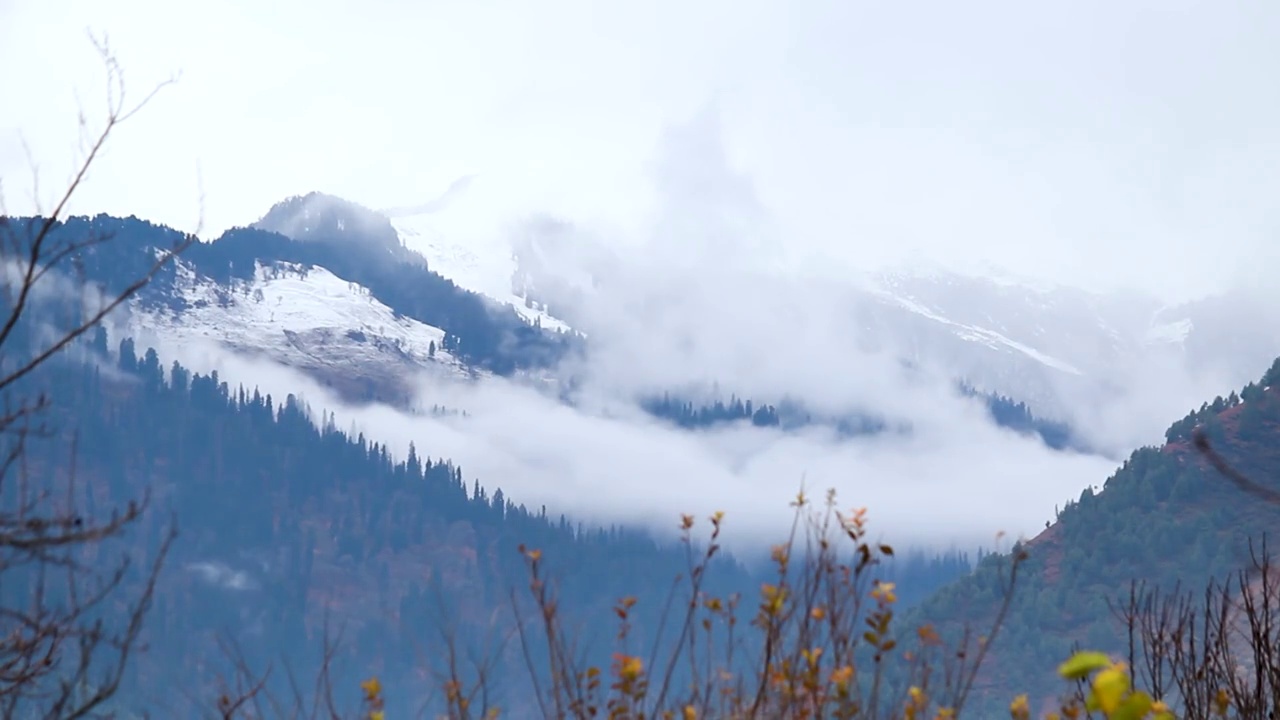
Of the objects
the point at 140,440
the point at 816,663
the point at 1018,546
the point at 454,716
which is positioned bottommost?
the point at 140,440

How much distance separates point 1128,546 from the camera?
83.6 m

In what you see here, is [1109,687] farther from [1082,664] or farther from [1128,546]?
[1128,546]

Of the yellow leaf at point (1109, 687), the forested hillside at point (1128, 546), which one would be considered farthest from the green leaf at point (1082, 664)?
the forested hillside at point (1128, 546)

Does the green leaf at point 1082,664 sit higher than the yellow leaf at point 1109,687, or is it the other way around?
the green leaf at point 1082,664

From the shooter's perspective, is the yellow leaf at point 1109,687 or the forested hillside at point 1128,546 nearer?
the yellow leaf at point 1109,687

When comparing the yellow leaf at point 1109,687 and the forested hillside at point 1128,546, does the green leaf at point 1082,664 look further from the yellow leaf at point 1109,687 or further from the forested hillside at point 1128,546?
the forested hillside at point 1128,546

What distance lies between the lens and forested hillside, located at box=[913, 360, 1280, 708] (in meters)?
73.6

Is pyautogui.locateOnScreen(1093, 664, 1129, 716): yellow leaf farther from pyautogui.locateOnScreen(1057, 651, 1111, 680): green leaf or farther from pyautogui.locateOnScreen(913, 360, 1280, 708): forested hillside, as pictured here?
pyautogui.locateOnScreen(913, 360, 1280, 708): forested hillside

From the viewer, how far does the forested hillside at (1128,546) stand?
7356 cm

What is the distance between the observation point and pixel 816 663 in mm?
4672

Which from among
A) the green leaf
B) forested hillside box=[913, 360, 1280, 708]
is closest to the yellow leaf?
the green leaf

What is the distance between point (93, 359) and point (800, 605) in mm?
206451

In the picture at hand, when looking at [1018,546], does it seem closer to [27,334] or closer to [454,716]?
[454,716]

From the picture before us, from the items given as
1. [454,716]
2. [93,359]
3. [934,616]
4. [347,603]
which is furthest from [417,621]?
[454,716]
